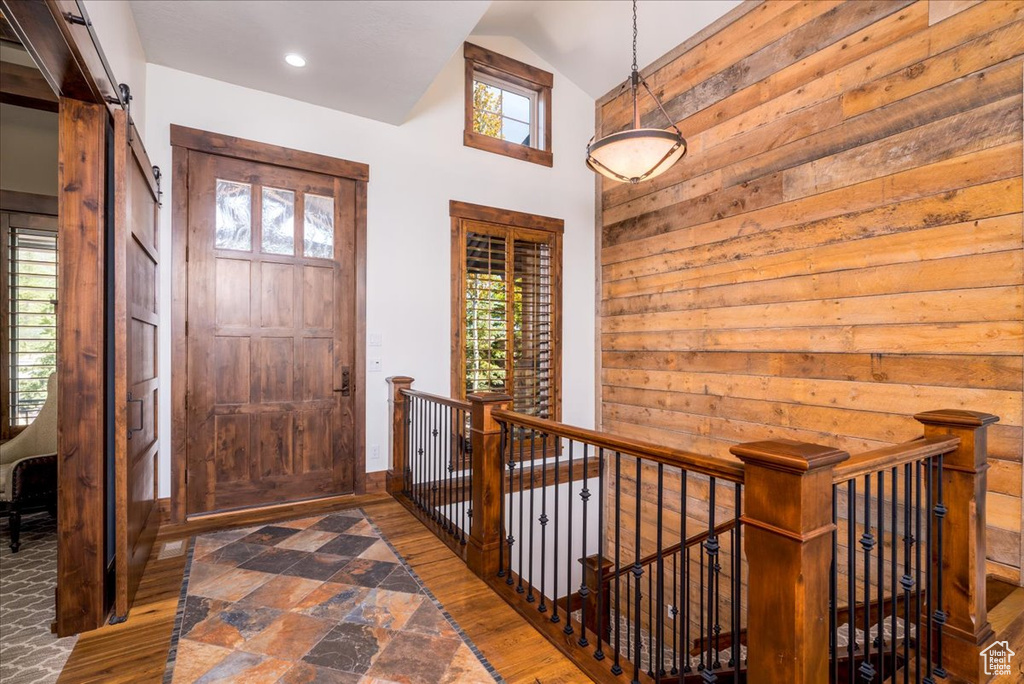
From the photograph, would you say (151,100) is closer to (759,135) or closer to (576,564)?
(759,135)

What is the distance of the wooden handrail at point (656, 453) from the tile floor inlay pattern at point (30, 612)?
2.18 meters

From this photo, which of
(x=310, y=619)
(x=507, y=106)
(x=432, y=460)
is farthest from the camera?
(x=507, y=106)

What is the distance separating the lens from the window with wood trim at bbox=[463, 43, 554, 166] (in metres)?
4.64

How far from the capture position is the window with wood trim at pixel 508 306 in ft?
14.9

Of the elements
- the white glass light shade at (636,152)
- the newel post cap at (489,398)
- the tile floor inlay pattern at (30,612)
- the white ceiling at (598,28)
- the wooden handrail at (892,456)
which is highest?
the white ceiling at (598,28)

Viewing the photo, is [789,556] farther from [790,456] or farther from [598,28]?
[598,28]

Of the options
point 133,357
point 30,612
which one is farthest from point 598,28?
point 30,612

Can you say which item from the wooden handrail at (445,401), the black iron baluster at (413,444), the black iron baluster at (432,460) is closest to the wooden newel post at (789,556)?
the wooden handrail at (445,401)

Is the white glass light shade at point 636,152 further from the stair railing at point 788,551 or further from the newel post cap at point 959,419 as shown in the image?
the newel post cap at point 959,419

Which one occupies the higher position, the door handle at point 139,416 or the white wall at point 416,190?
the white wall at point 416,190

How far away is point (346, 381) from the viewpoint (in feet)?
13.2

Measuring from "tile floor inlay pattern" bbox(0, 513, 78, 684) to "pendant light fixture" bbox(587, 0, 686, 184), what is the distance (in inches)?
143

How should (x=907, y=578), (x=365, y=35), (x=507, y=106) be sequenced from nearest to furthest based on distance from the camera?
(x=907, y=578) → (x=365, y=35) → (x=507, y=106)

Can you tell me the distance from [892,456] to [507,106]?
4.56 m
